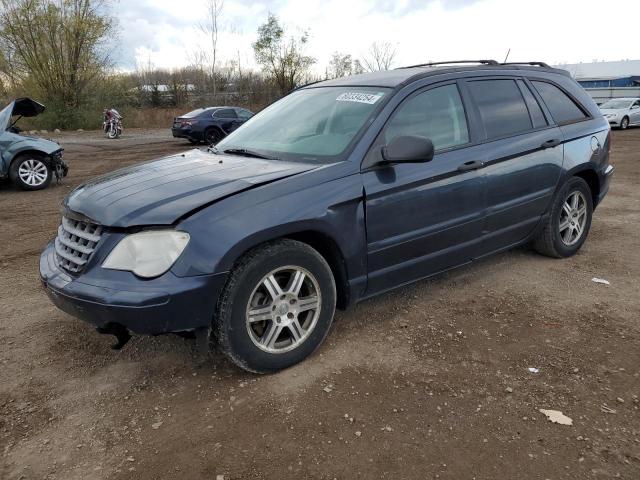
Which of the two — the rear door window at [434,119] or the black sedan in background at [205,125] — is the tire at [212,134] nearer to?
the black sedan in background at [205,125]

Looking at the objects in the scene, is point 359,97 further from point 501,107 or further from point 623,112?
point 623,112

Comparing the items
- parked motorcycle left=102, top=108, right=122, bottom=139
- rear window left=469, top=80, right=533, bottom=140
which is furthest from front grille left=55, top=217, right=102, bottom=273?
parked motorcycle left=102, top=108, right=122, bottom=139

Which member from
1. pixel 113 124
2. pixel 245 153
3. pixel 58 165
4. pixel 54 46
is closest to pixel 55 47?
pixel 54 46

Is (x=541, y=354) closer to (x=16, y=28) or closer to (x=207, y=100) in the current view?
(x=16, y=28)

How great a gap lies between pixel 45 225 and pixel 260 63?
39.0 metres

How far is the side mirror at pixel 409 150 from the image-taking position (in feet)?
10.5

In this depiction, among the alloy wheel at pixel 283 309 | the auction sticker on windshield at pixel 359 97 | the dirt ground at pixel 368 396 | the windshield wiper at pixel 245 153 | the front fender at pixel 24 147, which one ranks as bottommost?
the dirt ground at pixel 368 396

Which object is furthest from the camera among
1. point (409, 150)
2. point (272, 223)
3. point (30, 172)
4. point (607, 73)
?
point (607, 73)

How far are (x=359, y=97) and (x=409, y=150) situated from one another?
29.0 inches

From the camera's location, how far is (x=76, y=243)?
299cm

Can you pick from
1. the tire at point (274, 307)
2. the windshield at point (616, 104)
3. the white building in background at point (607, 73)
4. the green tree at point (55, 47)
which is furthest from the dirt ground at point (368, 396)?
the white building in background at point (607, 73)

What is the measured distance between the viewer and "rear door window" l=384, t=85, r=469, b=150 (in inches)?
140

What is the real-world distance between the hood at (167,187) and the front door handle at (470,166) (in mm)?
1162

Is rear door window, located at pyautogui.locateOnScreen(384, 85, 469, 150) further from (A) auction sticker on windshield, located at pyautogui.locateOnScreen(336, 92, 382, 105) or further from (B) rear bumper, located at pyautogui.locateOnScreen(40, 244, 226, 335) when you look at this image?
(B) rear bumper, located at pyautogui.locateOnScreen(40, 244, 226, 335)
